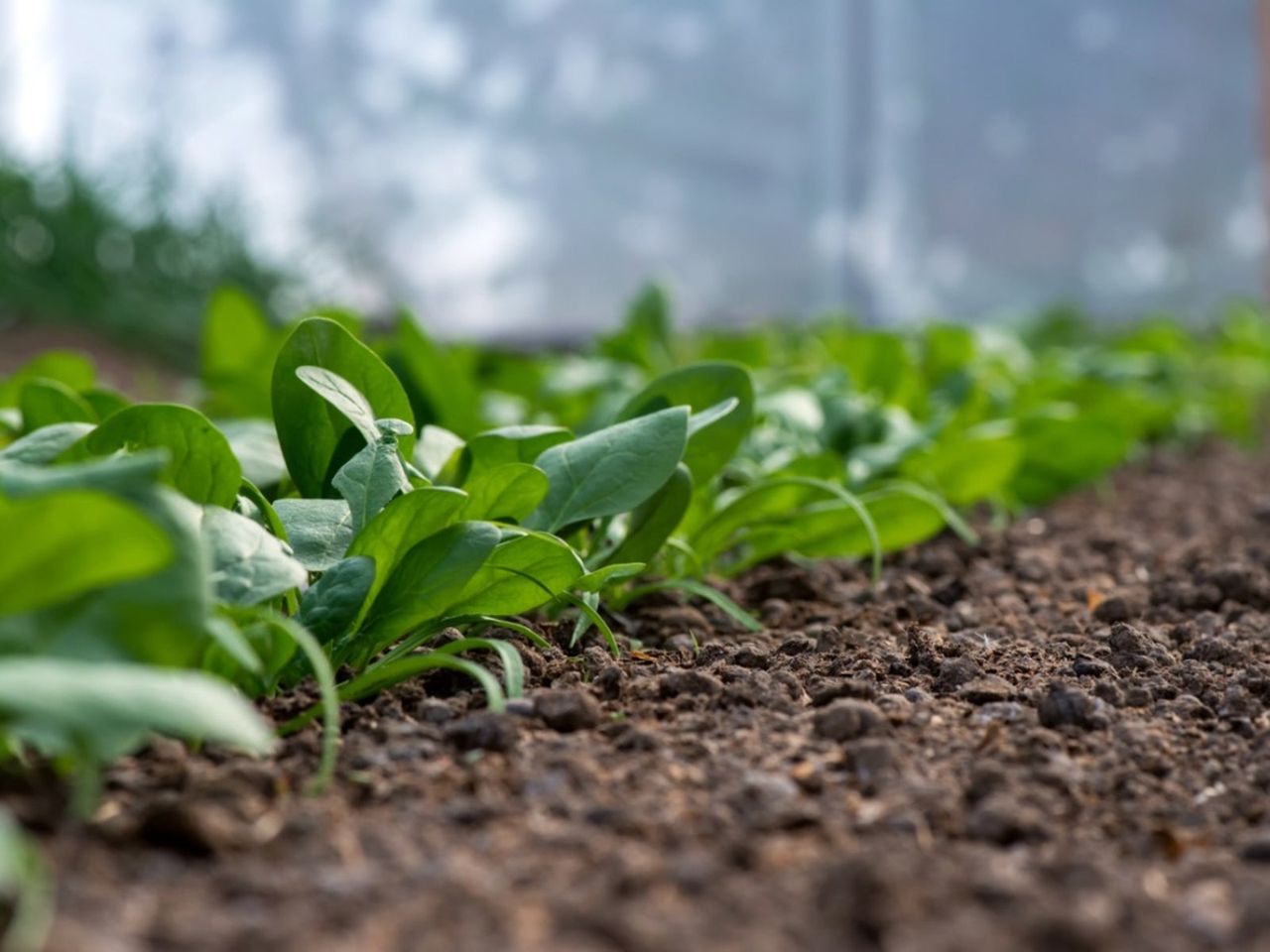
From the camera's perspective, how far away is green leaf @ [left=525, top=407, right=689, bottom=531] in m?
1.12

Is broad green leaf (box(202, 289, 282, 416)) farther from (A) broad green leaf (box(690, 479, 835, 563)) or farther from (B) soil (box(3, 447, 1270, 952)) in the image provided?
(B) soil (box(3, 447, 1270, 952))

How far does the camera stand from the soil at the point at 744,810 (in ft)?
2.05

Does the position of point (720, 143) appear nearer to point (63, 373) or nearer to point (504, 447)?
point (63, 373)

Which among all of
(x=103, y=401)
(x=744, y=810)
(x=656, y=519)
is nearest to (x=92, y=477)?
(x=744, y=810)

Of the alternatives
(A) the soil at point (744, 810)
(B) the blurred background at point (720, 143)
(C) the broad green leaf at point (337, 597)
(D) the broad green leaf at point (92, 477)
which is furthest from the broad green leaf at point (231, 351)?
(B) the blurred background at point (720, 143)

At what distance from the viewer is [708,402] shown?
1329 millimetres

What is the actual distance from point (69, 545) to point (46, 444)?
14.6 inches

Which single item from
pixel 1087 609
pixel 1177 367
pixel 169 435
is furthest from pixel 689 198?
pixel 169 435

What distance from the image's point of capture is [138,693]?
1.94 feet

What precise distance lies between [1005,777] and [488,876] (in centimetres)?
35

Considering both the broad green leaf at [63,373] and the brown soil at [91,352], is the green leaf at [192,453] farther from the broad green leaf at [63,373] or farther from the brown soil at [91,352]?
the brown soil at [91,352]

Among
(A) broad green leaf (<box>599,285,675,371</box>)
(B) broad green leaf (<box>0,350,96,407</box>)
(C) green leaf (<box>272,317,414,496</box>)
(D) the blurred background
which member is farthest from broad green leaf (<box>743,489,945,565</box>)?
(D) the blurred background

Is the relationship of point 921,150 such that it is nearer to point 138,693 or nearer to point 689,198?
point 689,198

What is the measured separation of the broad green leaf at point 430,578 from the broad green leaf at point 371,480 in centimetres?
5
